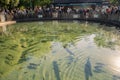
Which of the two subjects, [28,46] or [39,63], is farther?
[28,46]

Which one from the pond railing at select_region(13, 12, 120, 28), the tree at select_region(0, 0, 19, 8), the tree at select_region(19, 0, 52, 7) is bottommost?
the pond railing at select_region(13, 12, 120, 28)

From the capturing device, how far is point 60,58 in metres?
14.5

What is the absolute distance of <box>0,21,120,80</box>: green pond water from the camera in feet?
37.3

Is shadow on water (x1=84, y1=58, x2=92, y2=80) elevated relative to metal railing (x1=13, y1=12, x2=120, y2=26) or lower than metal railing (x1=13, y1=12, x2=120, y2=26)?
elevated

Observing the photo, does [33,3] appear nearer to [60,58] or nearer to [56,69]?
[60,58]

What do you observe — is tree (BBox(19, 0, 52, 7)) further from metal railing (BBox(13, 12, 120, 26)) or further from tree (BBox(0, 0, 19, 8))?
metal railing (BBox(13, 12, 120, 26))

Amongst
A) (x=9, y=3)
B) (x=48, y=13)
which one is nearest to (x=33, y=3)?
(x=9, y=3)

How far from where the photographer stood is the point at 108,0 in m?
60.2

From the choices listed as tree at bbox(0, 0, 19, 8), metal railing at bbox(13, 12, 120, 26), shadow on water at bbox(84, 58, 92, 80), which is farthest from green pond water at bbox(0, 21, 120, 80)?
tree at bbox(0, 0, 19, 8)

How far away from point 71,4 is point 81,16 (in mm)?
19290

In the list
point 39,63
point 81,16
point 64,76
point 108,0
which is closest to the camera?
point 64,76

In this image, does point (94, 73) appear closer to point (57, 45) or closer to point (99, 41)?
point (57, 45)

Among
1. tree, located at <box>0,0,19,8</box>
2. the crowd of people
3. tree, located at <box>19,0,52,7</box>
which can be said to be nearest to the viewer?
the crowd of people

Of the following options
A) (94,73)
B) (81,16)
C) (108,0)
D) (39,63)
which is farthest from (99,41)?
(108,0)
